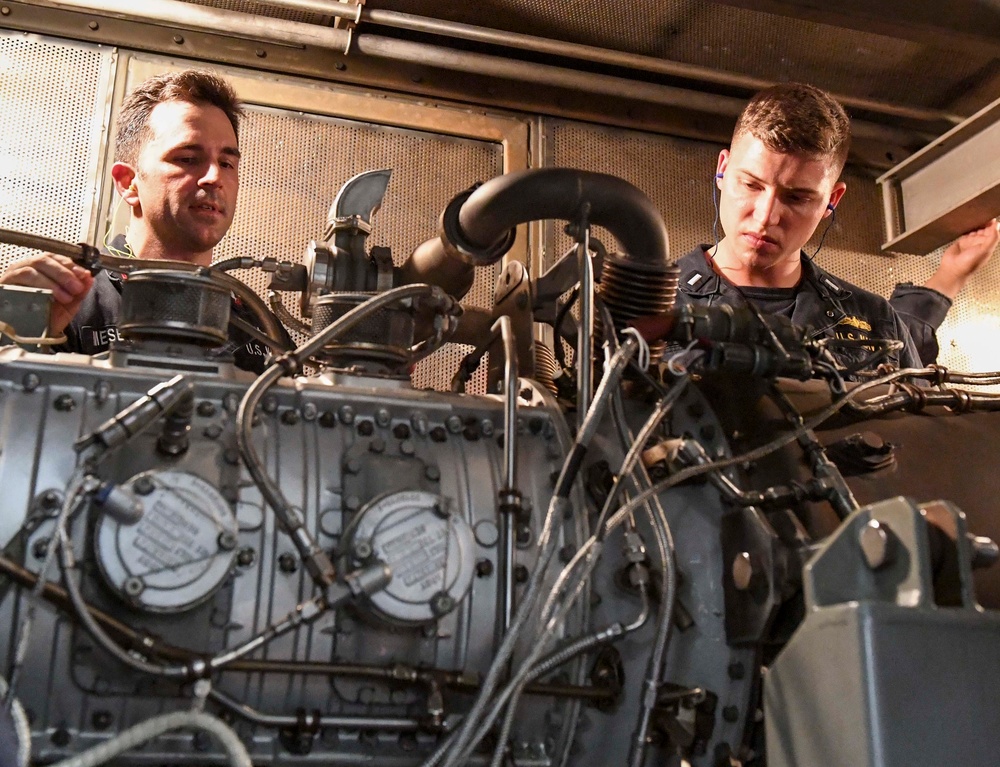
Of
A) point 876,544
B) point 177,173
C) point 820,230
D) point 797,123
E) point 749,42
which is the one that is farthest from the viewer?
point 820,230

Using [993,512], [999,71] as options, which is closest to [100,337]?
[993,512]

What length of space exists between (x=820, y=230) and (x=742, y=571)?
2.42 meters

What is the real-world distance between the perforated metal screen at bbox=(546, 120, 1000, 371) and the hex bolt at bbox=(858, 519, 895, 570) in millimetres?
2116

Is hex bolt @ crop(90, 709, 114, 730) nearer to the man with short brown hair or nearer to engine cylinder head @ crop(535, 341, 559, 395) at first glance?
engine cylinder head @ crop(535, 341, 559, 395)

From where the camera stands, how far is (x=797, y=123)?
2.50 metres

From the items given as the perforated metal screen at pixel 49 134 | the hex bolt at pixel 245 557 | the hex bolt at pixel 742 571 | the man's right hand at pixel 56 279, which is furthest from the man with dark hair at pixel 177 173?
the hex bolt at pixel 742 571

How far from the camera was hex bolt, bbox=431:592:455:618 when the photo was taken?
3.59 feet

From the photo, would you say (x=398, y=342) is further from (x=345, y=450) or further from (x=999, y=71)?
(x=999, y=71)

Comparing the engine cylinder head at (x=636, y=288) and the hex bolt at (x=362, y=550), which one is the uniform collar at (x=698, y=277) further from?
the hex bolt at (x=362, y=550)

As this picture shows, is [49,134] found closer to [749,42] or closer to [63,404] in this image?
[63,404]

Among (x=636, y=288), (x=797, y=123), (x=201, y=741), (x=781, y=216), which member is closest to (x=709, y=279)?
(x=781, y=216)

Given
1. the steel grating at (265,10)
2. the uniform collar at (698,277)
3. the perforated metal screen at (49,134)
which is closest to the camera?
the uniform collar at (698,277)

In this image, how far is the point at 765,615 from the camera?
116cm

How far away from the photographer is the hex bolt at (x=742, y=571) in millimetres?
1185
